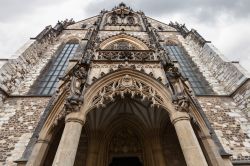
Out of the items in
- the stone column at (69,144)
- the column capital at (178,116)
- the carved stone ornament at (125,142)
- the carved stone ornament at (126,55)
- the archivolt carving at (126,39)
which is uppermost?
the archivolt carving at (126,39)

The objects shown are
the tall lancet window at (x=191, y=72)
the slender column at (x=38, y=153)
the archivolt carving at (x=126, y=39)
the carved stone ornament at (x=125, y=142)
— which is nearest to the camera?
the slender column at (x=38, y=153)

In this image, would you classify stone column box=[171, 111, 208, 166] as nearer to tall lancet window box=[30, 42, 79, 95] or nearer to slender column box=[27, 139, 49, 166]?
slender column box=[27, 139, 49, 166]

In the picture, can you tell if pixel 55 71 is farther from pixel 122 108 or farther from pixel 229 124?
pixel 229 124

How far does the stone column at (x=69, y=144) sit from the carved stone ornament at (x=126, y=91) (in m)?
0.94

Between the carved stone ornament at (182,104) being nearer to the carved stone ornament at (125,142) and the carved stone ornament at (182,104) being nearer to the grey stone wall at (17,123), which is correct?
the carved stone ornament at (125,142)

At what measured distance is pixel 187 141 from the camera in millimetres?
4863

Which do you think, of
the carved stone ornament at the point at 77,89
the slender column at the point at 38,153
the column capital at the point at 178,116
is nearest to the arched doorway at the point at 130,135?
the carved stone ornament at the point at 77,89

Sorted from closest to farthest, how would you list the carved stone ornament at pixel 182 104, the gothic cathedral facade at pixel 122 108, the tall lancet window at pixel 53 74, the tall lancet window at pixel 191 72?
the carved stone ornament at pixel 182 104, the gothic cathedral facade at pixel 122 108, the tall lancet window at pixel 53 74, the tall lancet window at pixel 191 72

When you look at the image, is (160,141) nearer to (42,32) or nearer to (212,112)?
(212,112)

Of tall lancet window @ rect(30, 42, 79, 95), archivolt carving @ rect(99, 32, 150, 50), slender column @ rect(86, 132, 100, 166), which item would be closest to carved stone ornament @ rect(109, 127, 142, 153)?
slender column @ rect(86, 132, 100, 166)

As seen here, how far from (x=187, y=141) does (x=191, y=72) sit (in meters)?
8.34

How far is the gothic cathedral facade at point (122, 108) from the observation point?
5629 millimetres

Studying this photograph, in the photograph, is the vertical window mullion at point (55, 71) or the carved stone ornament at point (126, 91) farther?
the vertical window mullion at point (55, 71)

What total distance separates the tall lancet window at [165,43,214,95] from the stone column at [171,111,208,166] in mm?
5634
